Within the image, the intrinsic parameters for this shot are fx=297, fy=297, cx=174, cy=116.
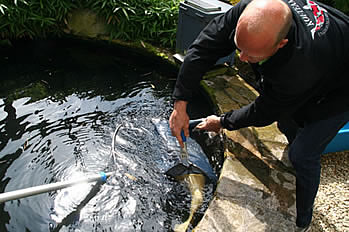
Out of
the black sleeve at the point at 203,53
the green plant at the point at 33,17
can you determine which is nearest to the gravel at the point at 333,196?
the black sleeve at the point at 203,53

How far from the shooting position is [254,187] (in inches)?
96.0

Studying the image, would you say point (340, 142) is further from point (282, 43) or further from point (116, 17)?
point (116, 17)

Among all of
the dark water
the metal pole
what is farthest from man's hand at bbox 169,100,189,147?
the metal pole

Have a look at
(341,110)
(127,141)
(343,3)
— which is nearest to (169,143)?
(127,141)

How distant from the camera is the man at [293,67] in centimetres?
163

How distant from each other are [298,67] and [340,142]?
1.57 m

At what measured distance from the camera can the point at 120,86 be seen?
4.02 meters

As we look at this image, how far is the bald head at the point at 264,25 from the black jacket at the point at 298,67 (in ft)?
0.36

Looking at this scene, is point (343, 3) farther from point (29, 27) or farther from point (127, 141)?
point (29, 27)

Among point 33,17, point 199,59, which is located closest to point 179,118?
point 199,59

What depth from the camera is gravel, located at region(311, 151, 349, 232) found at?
7.55ft

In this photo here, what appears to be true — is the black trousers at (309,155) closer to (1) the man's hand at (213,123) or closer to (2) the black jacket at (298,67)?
(2) the black jacket at (298,67)

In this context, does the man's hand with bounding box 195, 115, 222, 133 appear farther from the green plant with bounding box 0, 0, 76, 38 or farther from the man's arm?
the green plant with bounding box 0, 0, 76, 38

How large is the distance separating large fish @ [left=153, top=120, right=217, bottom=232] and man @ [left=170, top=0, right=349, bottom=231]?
482 mm
